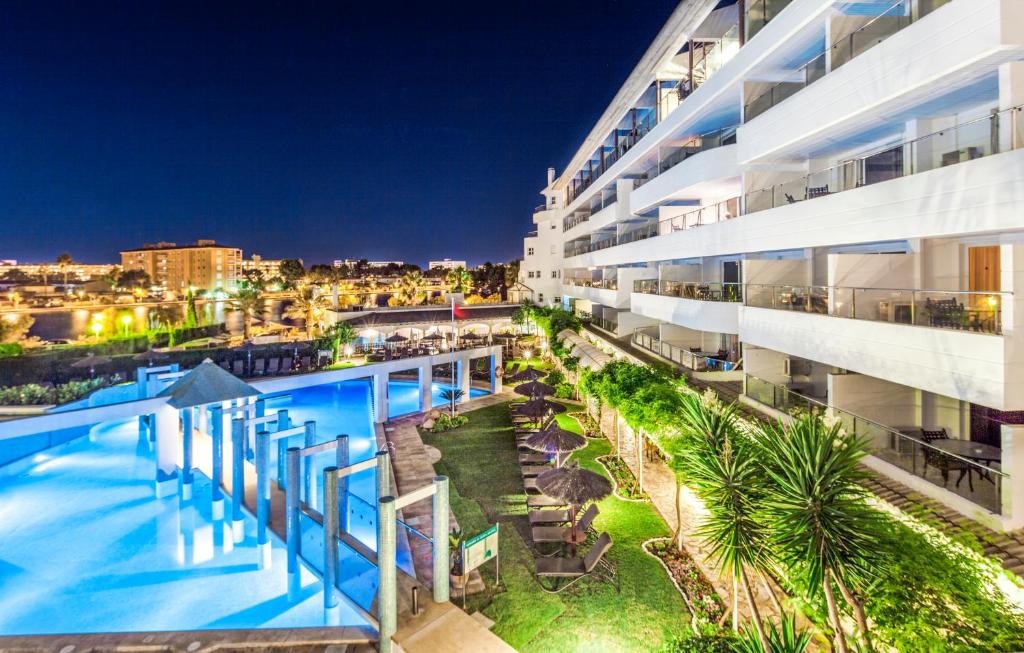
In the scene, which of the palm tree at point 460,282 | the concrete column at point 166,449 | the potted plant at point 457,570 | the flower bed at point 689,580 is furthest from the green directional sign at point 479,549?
the palm tree at point 460,282

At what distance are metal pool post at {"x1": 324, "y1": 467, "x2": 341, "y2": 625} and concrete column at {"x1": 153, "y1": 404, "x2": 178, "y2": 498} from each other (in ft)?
34.3

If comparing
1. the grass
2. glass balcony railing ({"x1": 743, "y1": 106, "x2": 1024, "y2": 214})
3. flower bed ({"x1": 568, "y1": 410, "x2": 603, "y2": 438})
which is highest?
glass balcony railing ({"x1": 743, "y1": 106, "x2": 1024, "y2": 214})

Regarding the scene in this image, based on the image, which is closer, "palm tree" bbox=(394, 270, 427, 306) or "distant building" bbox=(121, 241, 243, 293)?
"palm tree" bbox=(394, 270, 427, 306)

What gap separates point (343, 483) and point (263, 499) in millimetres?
2033

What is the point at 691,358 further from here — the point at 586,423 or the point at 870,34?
the point at 870,34

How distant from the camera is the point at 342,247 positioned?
540ft

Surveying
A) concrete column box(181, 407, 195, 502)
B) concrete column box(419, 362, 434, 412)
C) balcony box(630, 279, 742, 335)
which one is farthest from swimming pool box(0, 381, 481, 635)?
balcony box(630, 279, 742, 335)

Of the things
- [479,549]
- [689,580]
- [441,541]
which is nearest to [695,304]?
[689,580]

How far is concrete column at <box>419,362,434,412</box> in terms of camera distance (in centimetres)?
2566

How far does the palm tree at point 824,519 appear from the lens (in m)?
6.07

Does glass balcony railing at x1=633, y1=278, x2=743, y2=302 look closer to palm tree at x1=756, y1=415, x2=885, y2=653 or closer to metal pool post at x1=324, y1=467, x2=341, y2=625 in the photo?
palm tree at x1=756, y1=415, x2=885, y2=653

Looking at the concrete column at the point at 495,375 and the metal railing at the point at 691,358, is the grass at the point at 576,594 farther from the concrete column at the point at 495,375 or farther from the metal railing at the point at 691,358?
the concrete column at the point at 495,375

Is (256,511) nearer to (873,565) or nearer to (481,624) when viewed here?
(481,624)

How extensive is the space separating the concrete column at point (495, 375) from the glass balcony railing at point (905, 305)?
680 inches
